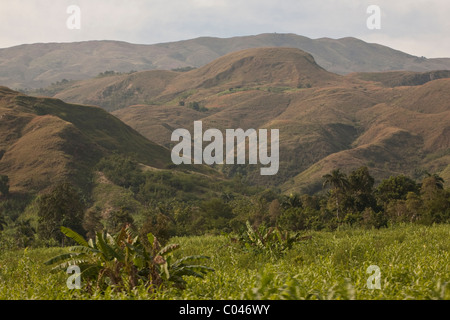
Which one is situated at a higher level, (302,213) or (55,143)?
(55,143)

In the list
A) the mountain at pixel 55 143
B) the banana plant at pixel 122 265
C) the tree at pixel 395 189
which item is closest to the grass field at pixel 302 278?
the banana plant at pixel 122 265

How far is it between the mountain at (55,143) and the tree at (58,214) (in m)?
52.4

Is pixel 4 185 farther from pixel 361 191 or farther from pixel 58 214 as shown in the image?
pixel 361 191

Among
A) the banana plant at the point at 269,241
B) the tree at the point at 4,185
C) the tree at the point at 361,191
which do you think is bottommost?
the tree at the point at 4,185

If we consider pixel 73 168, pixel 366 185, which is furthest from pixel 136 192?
pixel 366 185

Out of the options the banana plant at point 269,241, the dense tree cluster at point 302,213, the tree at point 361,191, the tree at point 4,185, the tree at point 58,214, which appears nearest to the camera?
the banana plant at point 269,241

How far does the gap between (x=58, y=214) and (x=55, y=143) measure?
75.2 meters

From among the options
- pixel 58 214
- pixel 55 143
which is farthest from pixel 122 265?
pixel 55 143

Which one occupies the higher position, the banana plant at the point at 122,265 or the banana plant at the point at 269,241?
the banana plant at the point at 122,265

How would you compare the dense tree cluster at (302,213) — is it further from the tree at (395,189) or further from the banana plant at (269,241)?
the banana plant at (269,241)

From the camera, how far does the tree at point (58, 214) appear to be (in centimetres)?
6325

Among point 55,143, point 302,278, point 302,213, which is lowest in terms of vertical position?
point 302,213

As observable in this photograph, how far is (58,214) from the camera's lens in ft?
216
